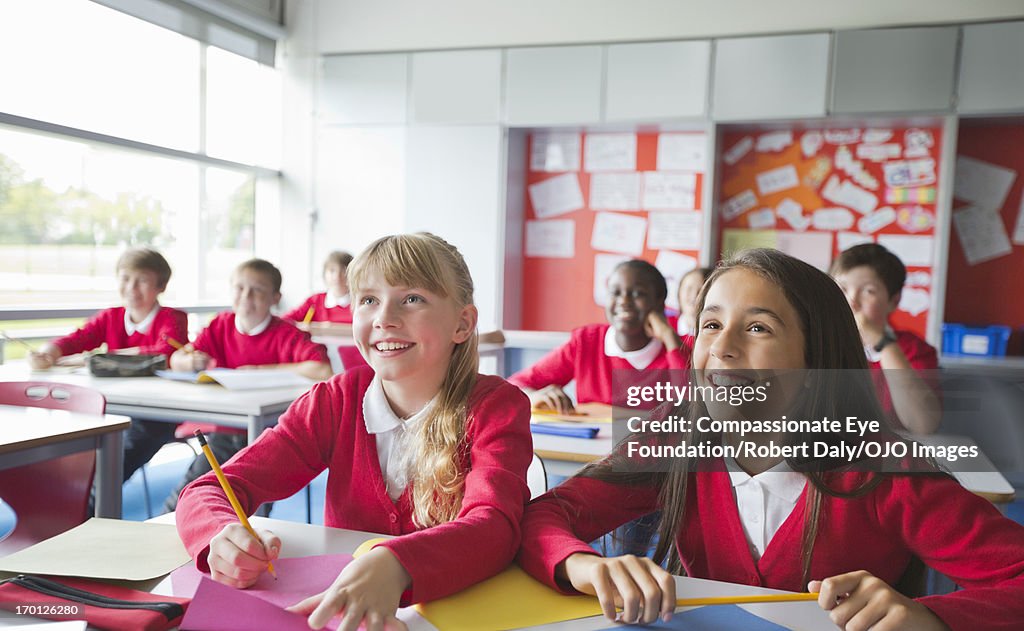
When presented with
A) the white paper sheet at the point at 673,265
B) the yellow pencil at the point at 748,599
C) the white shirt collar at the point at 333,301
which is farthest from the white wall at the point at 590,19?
the yellow pencil at the point at 748,599

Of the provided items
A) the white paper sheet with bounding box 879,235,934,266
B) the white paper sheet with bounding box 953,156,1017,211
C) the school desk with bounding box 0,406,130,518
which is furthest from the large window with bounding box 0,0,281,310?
the white paper sheet with bounding box 953,156,1017,211

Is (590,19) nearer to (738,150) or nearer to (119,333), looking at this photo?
(738,150)

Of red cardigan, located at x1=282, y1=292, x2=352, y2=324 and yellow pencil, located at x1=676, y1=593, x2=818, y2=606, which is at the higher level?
red cardigan, located at x1=282, y1=292, x2=352, y2=324

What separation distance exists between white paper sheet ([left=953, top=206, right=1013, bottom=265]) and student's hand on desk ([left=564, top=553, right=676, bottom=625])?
434cm

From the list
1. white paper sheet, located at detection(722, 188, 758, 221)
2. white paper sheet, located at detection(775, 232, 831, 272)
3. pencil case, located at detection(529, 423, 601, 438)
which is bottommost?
pencil case, located at detection(529, 423, 601, 438)

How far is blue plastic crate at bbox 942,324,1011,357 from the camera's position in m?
4.16

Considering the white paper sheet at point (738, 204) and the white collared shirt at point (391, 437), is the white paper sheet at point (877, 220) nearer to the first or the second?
the white paper sheet at point (738, 204)

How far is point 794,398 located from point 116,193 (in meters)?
4.38

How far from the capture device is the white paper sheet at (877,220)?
4.54 m

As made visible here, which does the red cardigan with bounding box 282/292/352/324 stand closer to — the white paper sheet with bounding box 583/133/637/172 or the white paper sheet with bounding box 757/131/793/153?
the white paper sheet with bounding box 583/133/637/172

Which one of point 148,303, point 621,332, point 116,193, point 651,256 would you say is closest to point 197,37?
point 116,193

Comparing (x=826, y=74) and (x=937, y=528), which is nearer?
(x=937, y=528)

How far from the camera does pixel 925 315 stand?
4.48 metres

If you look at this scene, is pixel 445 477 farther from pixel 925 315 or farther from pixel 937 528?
pixel 925 315
